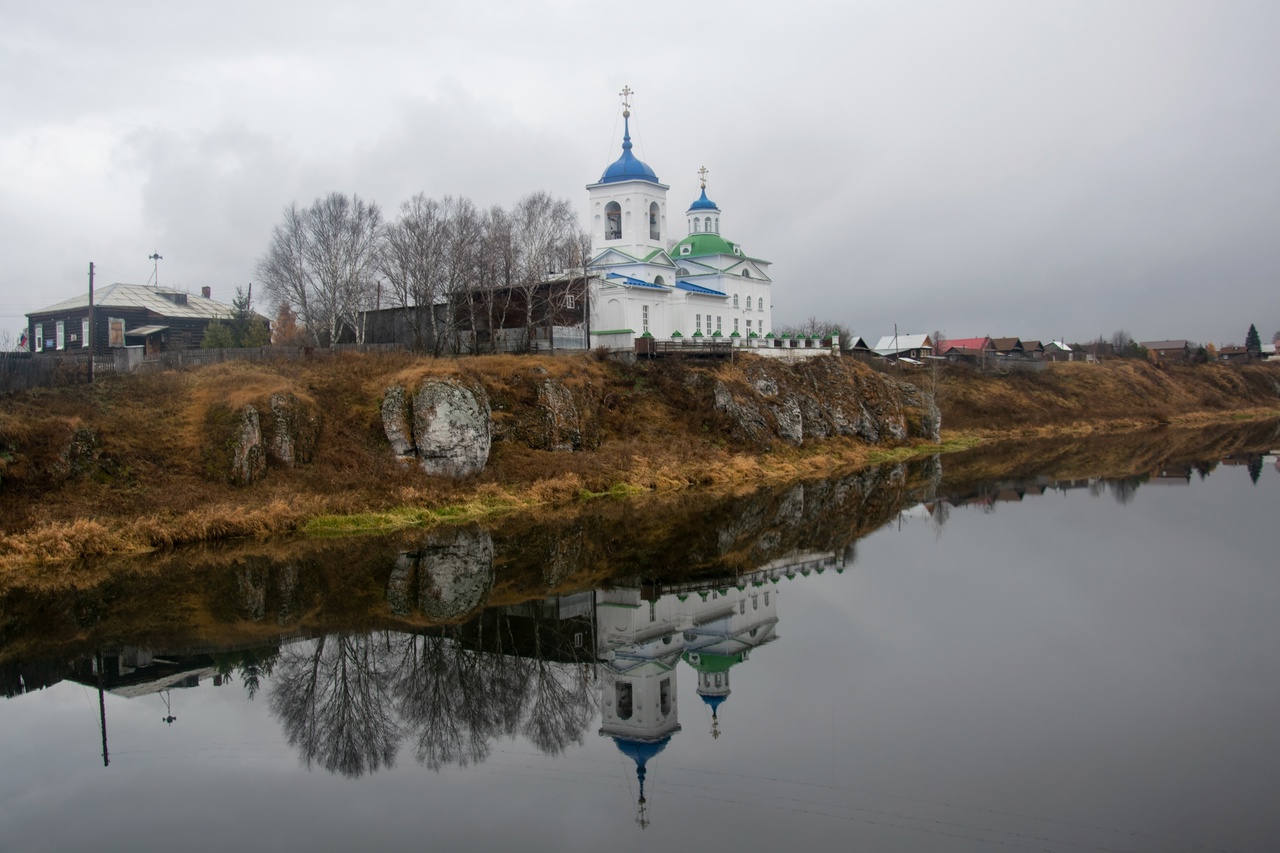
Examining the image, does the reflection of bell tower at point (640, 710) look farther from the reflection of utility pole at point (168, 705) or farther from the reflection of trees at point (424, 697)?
the reflection of utility pole at point (168, 705)

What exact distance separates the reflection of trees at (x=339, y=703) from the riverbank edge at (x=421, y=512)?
31.3 ft

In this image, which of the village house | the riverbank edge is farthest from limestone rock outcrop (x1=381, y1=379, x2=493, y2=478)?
the village house

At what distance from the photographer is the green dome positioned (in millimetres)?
55719

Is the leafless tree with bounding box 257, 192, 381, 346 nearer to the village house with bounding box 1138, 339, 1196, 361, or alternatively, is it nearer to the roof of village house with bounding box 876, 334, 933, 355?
the roof of village house with bounding box 876, 334, 933, 355

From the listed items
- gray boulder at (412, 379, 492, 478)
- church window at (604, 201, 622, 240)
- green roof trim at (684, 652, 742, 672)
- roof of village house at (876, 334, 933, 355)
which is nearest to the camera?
green roof trim at (684, 652, 742, 672)

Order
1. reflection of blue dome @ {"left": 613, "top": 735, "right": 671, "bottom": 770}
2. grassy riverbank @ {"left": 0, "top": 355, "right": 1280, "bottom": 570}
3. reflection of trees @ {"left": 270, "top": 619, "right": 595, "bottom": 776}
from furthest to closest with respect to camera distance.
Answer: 1. grassy riverbank @ {"left": 0, "top": 355, "right": 1280, "bottom": 570}
2. reflection of trees @ {"left": 270, "top": 619, "right": 595, "bottom": 776}
3. reflection of blue dome @ {"left": 613, "top": 735, "right": 671, "bottom": 770}

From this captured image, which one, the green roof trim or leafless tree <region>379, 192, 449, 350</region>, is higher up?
leafless tree <region>379, 192, 449, 350</region>

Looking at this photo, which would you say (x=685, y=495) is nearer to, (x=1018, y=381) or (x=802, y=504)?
(x=802, y=504)

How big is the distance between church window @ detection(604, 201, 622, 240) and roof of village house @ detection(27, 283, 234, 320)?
21772 millimetres

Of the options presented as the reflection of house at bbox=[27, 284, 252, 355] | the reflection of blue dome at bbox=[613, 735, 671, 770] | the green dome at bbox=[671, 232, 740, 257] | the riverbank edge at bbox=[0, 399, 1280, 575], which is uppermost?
the green dome at bbox=[671, 232, 740, 257]

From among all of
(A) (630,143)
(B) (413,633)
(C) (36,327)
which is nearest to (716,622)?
(B) (413,633)

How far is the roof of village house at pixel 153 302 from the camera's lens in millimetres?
49156

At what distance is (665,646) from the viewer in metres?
18.2

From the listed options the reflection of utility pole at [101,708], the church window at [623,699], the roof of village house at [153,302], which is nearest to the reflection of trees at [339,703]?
the reflection of utility pole at [101,708]
